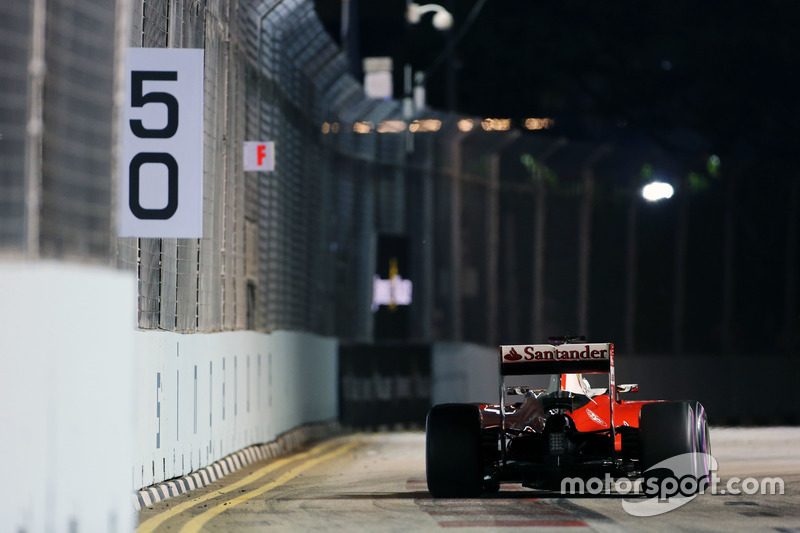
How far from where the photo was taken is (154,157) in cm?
1126

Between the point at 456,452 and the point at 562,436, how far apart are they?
82 centimetres

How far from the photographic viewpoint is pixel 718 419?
3045cm

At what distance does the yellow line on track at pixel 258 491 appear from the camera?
413 inches

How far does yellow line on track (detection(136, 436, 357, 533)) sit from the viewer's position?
35.1 feet

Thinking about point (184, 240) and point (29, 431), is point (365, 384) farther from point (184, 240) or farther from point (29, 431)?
point (29, 431)

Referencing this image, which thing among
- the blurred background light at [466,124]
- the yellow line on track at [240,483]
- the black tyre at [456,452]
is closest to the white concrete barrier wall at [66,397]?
the yellow line on track at [240,483]

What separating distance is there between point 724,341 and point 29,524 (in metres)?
25.5

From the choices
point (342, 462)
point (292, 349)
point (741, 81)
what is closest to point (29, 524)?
point (342, 462)

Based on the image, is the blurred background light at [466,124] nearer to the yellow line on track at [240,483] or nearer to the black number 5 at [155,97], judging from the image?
the yellow line on track at [240,483]

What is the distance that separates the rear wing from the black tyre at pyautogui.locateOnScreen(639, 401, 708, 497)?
496 mm

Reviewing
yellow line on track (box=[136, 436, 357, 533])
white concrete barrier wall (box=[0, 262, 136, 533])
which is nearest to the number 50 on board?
yellow line on track (box=[136, 436, 357, 533])

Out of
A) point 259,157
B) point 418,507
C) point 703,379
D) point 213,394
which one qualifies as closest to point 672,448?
point 418,507

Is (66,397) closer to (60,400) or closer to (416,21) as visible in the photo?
(60,400)

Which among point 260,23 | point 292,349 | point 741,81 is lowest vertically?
point 292,349
